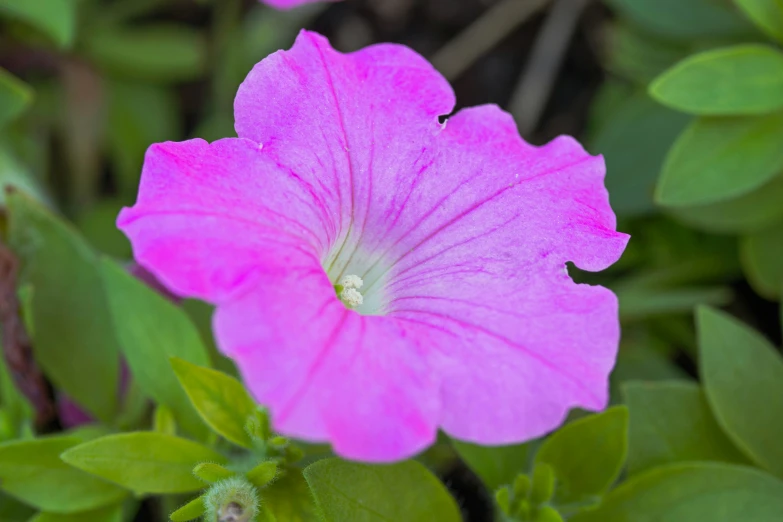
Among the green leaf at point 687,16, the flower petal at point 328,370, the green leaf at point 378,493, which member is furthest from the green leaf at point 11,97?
the green leaf at point 687,16

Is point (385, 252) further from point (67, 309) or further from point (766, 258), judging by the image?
point (766, 258)

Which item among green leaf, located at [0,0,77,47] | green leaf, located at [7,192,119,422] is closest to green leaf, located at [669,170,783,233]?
green leaf, located at [7,192,119,422]

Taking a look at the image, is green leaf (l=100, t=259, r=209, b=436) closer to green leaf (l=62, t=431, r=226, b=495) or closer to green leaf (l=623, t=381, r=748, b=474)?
green leaf (l=62, t=431, r=226, b=495)

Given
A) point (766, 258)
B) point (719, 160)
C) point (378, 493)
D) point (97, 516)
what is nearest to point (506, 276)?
point (378, 493)

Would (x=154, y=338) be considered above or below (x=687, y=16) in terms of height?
below

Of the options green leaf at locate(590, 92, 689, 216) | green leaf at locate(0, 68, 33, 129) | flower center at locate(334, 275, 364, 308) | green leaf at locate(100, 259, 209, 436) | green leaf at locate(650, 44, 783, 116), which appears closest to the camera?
flower center at locate(334, 275, 364, 308)
